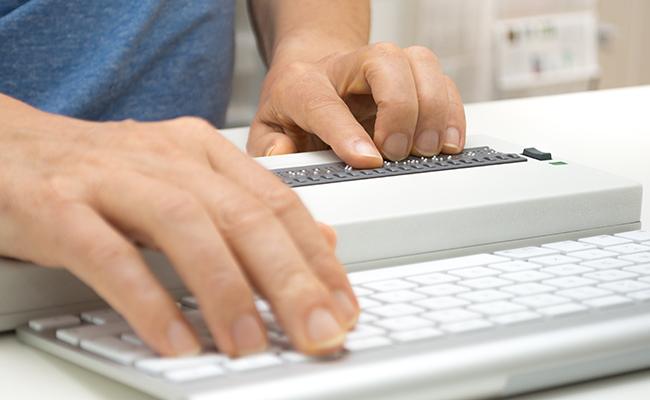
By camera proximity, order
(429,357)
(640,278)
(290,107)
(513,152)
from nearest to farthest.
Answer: (429,357), (640,278), (513,152), (290,107)

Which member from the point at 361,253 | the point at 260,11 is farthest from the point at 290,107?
the point at 260,11

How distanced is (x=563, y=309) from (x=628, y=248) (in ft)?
0.43

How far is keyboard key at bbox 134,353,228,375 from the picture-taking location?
1.41 feet

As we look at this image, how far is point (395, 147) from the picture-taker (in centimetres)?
75

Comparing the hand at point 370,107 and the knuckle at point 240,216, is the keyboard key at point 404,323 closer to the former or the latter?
the knuckle at point 240,216

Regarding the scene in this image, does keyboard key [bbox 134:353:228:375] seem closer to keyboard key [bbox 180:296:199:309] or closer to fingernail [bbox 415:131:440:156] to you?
keyboard key [bbox 180:296:199:309]

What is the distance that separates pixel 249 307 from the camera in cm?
45

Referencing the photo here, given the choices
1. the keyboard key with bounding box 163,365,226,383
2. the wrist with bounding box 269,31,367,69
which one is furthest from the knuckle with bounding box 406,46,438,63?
the keyboard key with bounding box 163,365,226,383

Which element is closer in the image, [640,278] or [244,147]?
[640,278]

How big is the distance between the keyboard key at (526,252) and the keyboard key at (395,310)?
12 centimetres

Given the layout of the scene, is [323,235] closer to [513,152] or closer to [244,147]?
[513,152]

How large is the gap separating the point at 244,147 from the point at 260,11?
354 mm

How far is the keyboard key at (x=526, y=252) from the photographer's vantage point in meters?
0.59

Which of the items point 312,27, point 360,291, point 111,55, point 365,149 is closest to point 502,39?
point 312,27
